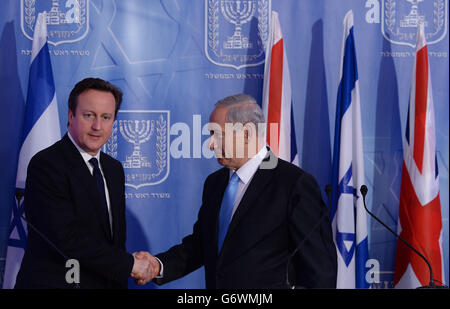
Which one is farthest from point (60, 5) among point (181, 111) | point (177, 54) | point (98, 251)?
point (98, 251)

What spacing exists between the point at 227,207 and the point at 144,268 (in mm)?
715

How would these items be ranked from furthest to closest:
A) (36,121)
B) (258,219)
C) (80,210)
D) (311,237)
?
1. (36,121)
2. (80,210)
3. (258,219)
4. (311,237)

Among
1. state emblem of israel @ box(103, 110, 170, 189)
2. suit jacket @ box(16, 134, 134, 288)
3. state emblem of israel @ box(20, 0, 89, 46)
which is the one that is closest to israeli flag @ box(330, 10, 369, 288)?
state emblem of israel @ box(103, 110, 170, 189)

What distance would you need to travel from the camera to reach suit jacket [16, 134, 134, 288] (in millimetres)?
2844

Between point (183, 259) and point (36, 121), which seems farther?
point (36, 121)

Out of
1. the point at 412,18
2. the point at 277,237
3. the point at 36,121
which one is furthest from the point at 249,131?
the point at 412,18

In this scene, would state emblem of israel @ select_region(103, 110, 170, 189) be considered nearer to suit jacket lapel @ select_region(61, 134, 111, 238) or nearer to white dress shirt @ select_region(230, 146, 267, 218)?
suit jacket lapel @ select_region(61, 134, 111, 238)

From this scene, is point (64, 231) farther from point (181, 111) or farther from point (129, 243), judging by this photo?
point (181, 111)

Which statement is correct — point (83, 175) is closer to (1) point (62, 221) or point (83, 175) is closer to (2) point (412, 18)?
(1) point (62, 221)

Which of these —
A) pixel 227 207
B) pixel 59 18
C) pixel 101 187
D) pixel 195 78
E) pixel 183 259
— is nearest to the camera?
pixel 227 207

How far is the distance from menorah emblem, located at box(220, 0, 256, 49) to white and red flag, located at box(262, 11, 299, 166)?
285mm

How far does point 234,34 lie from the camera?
4.21 meters

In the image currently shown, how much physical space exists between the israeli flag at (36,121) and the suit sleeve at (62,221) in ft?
2.85

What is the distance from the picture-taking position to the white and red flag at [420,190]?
3.90m
